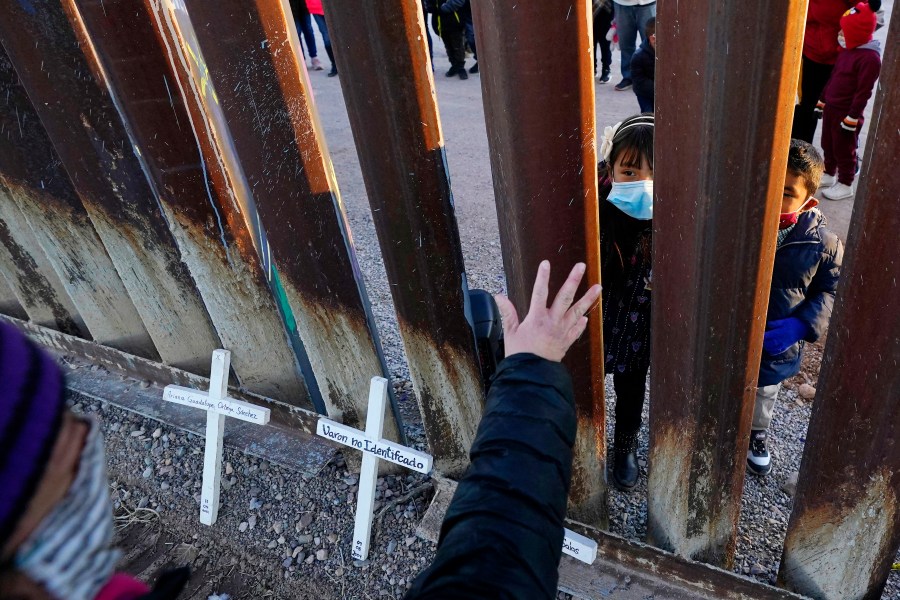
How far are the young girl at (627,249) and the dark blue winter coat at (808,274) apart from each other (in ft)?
1.48

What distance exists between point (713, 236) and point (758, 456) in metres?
1.61

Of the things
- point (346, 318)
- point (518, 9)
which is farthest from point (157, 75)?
point (518, 9)

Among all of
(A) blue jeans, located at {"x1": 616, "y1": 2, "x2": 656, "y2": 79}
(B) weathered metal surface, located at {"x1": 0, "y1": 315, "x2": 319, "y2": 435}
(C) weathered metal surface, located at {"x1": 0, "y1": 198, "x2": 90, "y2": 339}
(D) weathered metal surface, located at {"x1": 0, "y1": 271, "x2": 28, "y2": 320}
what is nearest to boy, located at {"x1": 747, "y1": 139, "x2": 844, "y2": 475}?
(B) weathered metal surface, located at {"x1": 0, "y1": 315, "x2": 319, "y2": 435}

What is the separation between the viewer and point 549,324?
58.2 inches

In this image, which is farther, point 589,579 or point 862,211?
point 589,579

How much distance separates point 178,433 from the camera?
3.22m

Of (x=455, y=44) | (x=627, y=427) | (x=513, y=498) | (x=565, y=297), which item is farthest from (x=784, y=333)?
(x=455, y=44)

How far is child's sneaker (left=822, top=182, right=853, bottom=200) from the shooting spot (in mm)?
4930

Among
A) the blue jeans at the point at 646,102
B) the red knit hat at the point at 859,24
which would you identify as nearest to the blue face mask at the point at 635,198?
the red knit hat at the point at 859,24

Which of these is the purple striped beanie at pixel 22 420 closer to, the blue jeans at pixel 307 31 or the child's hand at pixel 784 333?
the child's hand at pixel 784 333

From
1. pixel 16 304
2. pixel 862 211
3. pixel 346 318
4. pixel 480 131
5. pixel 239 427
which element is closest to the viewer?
pixel 862 211

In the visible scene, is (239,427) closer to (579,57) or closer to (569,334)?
(569,334)

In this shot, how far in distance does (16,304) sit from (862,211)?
4.32 m

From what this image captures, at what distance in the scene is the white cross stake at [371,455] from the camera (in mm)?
2427
